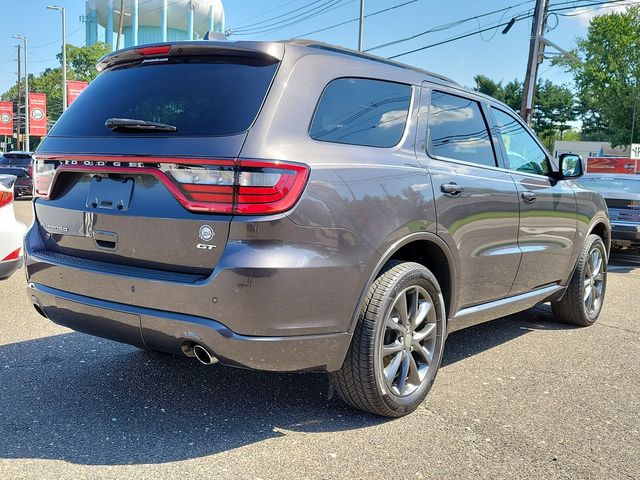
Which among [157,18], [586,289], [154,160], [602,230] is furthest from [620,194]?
[157,18]

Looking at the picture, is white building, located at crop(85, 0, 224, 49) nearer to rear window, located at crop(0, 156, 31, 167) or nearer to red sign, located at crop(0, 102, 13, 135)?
red sign, located at crop(0, 102, 13, 135)

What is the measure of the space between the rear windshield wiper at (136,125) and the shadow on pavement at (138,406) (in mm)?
1489

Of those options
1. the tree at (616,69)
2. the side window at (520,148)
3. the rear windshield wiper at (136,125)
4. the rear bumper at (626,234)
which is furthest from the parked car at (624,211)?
the tree at (616,69)

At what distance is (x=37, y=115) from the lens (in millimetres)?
43219

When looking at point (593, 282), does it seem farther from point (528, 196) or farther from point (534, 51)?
point (534, 51)

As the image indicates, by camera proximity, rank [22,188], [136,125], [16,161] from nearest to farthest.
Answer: [136,125]
[22,188]
[16,161]

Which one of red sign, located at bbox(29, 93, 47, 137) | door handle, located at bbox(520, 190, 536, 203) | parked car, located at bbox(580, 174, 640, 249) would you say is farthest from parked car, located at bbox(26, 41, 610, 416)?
red sign, located at bbox(29, 93, 47, 137)

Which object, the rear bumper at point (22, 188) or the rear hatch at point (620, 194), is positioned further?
the rear bumper at point (22, 188)

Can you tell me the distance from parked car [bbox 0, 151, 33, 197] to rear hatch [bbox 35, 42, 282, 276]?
59.7 ft

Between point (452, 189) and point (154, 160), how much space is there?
1695mm

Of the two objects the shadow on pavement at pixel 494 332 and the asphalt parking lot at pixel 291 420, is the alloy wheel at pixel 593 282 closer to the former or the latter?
the shadow on pavement at pixel 494 332

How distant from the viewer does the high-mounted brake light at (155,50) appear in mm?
3297

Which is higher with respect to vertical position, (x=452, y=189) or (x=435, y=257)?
(x=452, y=189)

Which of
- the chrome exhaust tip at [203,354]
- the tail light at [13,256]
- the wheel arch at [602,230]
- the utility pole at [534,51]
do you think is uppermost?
the utility pole at [534,51]
